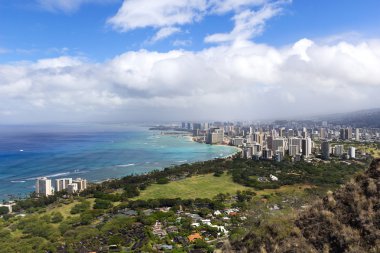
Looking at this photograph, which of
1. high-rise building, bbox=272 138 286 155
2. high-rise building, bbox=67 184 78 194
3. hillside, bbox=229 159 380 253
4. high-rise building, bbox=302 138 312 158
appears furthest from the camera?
high-rise building, bbox=272 138 286 155

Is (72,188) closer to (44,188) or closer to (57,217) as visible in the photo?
(44,188)

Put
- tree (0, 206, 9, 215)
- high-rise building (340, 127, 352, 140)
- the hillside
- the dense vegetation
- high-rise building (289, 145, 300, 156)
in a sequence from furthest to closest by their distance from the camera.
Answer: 1. high-rise building (340, 127, 352, 140)
2. high-rise building (289, 145, 300, 156)
3. tree (0, 206, 9, 215)
4. the dense vegetation
5. the hillside

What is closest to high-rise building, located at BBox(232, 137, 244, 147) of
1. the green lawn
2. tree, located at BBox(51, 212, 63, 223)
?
the green lawn

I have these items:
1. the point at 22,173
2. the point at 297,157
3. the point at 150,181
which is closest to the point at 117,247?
the point at 150,181

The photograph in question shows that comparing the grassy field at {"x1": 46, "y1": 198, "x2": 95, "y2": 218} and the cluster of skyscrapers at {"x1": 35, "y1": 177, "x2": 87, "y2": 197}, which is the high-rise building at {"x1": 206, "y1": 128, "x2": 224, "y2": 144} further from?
the grassy field at {"x1": 46, "y1": 198, "x2": 95, "y2": 218}

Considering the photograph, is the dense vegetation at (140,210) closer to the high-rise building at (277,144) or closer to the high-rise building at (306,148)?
the high-rise building at (306,148)

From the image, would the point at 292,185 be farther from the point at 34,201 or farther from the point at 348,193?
the point at 348,193

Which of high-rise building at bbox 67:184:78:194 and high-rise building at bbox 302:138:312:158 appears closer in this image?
high-rise building at bbox 67:184:78:194
